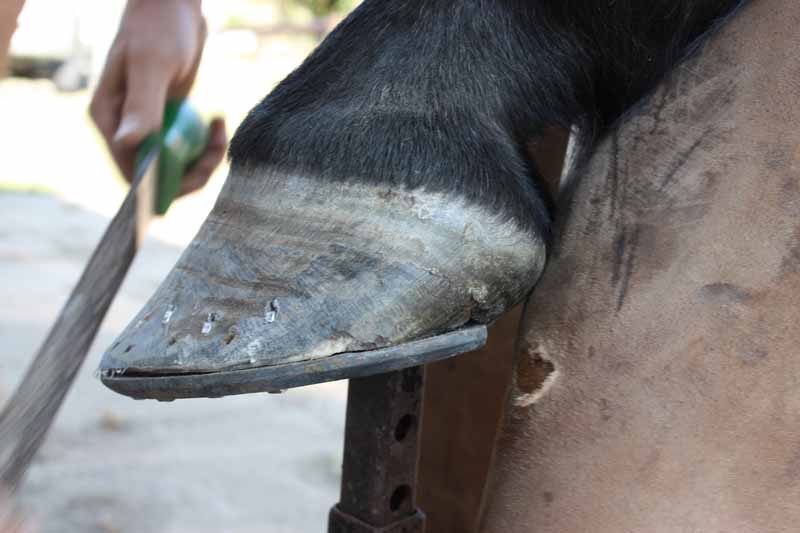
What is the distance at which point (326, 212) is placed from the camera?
0.66m

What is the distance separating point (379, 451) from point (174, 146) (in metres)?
0.78

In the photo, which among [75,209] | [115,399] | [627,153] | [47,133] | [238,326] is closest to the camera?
[238,326]

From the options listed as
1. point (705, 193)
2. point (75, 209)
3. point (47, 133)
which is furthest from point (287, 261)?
point (47, 133)

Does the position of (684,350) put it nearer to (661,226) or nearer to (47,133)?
(661,226)

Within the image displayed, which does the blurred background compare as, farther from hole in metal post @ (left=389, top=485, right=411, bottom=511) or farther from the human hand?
hole in metal post @ (left=389, top=485, right=411, bottom=511)

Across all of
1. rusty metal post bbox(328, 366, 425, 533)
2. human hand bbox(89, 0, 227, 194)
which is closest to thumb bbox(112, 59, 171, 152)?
human hand bbox(89, 0, 227, 194)

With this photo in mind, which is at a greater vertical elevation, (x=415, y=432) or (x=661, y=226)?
(x=661, y=226)

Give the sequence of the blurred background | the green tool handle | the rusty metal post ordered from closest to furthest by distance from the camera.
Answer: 1. the rusty metal post
2. the green tool handle
3. the blurred background

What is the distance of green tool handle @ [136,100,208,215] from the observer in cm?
140

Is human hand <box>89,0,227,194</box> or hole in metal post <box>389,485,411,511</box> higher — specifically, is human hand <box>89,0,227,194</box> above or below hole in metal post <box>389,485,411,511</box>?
above

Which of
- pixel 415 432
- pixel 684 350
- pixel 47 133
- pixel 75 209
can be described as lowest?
pixel 47 133

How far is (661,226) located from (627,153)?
6cm

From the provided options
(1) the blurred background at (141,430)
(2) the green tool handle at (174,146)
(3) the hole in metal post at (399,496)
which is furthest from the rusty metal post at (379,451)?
(2) the green tool handle at (174,146)

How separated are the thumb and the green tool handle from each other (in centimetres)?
2
